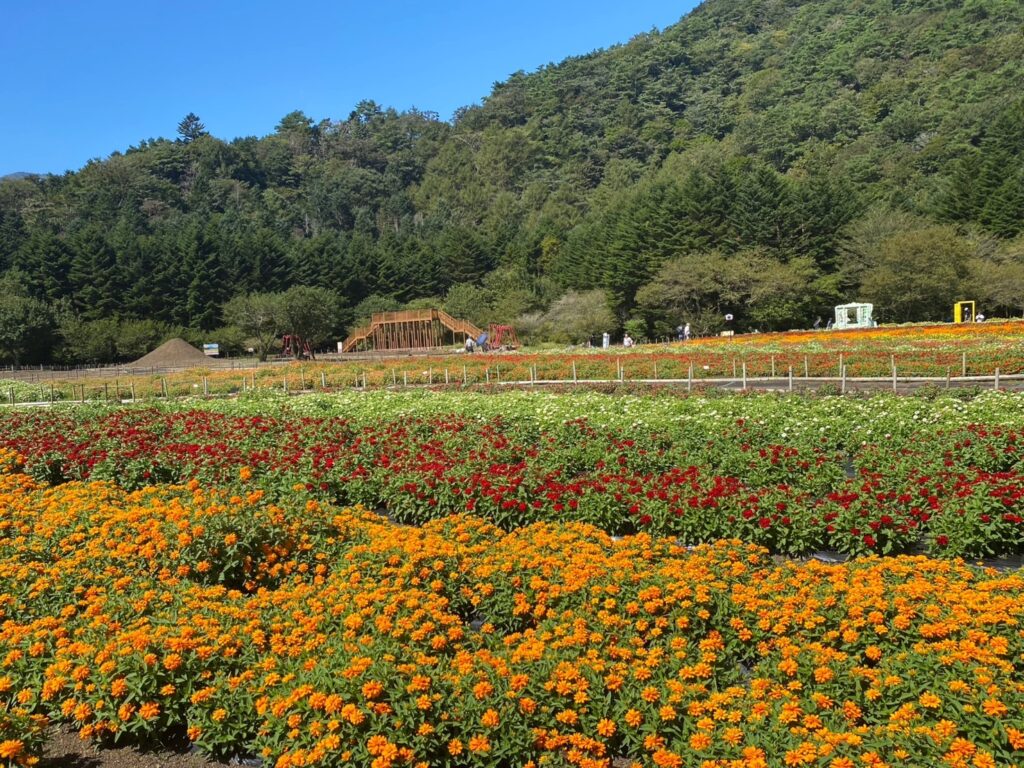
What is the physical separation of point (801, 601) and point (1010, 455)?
5.60 m

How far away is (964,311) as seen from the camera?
44250 millimetres

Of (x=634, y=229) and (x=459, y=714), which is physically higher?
(x=634, y=229)

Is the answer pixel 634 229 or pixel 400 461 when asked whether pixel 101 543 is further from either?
pixel 634 229

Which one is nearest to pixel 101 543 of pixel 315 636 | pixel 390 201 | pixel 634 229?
pixel 315 636

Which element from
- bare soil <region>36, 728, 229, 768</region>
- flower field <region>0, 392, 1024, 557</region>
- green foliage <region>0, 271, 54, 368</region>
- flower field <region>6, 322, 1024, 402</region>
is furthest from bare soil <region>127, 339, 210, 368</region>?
bare soil <region>36, 728, 229, 768</region>

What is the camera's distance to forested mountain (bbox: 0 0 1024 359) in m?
52.9

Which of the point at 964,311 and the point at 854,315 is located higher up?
the point at 854,315

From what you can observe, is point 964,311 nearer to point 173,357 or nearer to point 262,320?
point 262,320

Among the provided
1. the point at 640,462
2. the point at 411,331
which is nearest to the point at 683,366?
the point at 640,462

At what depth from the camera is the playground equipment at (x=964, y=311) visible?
42562 millimetres

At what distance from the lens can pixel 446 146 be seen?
14238 centimetres

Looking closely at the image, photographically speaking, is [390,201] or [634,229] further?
[390,201]

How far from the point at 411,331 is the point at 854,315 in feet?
97.8

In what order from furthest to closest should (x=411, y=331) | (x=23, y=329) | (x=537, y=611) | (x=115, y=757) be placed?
(x=23, y=329) → (x=411, y=331) → (x=537, y=611) → (x=115, y=757)
